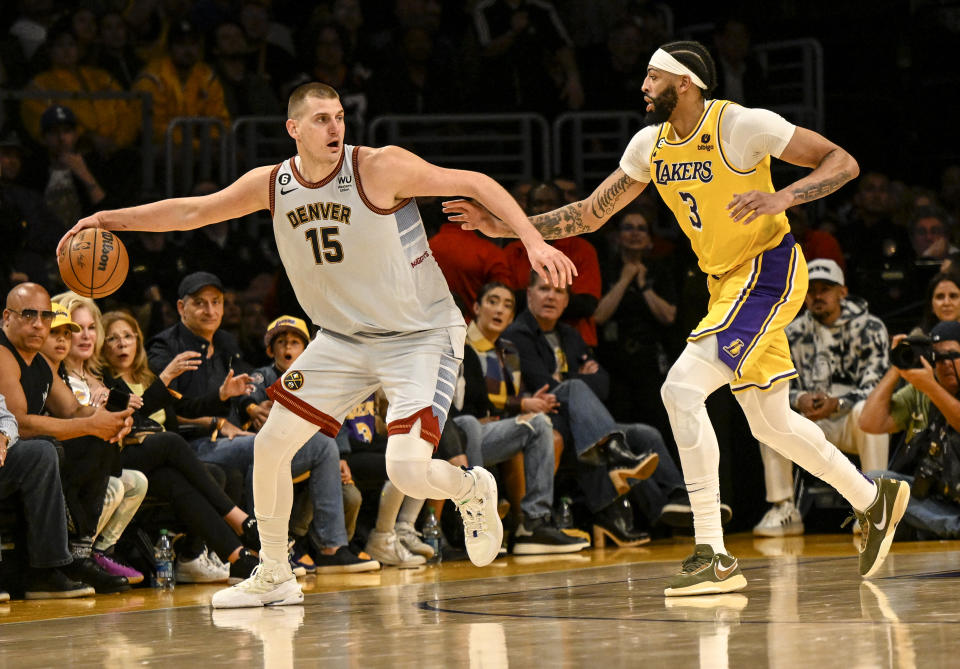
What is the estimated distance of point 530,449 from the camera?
891cm

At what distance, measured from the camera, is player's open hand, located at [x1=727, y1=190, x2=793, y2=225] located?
5.66m

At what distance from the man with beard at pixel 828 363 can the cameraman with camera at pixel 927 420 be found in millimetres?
574

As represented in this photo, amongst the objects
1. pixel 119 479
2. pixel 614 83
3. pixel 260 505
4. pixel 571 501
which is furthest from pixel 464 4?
pixel 260 505

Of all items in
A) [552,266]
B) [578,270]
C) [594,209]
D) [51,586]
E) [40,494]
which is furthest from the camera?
[578,270]

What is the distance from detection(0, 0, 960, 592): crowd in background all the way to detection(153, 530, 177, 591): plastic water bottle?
22cm

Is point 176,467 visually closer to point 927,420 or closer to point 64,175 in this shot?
point 64,175

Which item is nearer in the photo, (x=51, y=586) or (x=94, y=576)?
(x=51, y=586)

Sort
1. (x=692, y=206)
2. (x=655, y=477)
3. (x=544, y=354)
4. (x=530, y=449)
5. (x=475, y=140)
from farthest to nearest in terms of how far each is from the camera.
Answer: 1. (x=475, y=140)
2. (x=655, y=477)
3. (x=544, y=354)
4. (x=530, y=449)
5. (x=692, y=206)

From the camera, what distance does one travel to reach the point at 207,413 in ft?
26.4

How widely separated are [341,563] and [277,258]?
3424 millimetres

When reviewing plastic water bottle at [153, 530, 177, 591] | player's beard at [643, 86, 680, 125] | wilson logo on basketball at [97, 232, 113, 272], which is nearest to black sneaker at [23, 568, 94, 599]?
plastic water bottle at [153, 530, 177, 591]

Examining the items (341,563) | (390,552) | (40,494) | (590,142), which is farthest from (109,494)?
(590,142)

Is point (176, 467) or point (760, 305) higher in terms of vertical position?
point (760, 305)

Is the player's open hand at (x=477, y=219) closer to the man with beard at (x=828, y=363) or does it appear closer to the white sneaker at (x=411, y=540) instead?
the white sneaker at (x=411, y=540)
